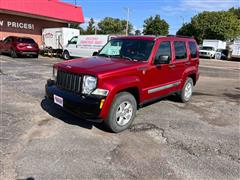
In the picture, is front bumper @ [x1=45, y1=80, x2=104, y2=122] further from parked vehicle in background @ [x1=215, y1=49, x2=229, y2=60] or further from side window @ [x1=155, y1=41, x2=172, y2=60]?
parked vehicle in background @ [x1=215, y1=49, x2=229, y2=60]

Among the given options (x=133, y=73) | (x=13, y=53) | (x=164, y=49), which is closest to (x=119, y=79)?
(x=133, y=73)

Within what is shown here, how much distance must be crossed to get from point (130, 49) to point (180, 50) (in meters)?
1.65

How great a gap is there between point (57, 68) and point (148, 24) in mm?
62511

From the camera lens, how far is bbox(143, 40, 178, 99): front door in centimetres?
532

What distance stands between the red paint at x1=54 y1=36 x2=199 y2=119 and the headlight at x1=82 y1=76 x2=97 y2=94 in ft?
0.27

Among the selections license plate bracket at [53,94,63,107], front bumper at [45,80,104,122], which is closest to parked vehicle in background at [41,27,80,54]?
license plate bracket at [53,94,63,107]

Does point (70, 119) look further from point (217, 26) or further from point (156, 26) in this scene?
point (156, 26)

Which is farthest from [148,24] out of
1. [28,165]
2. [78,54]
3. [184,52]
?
[28,165]

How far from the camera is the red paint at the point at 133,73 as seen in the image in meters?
4.35

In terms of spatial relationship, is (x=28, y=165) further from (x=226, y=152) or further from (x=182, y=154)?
(x=226, y=152)

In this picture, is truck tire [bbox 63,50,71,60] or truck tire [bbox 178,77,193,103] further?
truck tire [bbox 63,50,71,60]

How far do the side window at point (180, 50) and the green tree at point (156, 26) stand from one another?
182 feet

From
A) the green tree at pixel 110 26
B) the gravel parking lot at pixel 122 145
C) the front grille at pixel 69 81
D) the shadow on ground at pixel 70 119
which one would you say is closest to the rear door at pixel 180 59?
the gravel parking lot at pixel 122 145

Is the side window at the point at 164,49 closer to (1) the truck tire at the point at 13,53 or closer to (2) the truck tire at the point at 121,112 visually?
(2) the truck tire at the point at 121,112
